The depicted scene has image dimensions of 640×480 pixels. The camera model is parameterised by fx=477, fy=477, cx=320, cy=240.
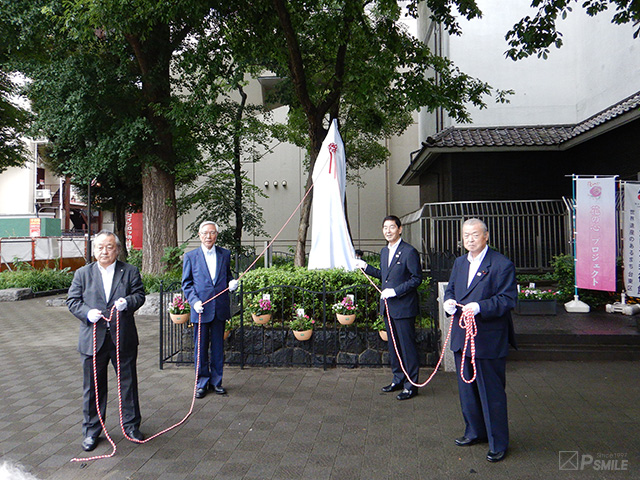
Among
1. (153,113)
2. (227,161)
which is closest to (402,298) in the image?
(153,113)

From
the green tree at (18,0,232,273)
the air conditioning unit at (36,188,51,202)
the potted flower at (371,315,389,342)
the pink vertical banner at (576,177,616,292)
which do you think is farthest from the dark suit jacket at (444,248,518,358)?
the air conditioning unit at (36,188,51,202)

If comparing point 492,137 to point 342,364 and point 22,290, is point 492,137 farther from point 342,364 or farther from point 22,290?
point 22,290

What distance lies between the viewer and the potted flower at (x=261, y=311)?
6.60 meters

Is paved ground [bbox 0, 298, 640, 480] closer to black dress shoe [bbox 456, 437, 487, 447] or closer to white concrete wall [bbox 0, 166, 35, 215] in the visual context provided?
black dress shoe [bbox 456, 437, 487, 447]

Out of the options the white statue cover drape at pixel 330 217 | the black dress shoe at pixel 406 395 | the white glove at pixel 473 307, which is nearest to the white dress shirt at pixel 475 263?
the white glove at pixel 473 307

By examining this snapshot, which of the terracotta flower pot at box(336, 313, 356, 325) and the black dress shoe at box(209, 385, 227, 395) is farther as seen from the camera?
the terracotta flower pot at box(336, 313, 356, 325)

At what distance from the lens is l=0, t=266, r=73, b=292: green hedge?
15.9 metres

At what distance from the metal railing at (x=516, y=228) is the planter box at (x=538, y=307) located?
402cm

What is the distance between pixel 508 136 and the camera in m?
13.5

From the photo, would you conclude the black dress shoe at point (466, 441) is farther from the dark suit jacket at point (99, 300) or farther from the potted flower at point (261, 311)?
the potted flower at point (261, 311)

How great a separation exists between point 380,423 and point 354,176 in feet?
57.2

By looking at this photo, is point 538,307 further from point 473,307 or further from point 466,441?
point 473,307

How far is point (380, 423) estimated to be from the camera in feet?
15.0

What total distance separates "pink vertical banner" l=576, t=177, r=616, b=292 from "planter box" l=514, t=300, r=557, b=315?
73cm
